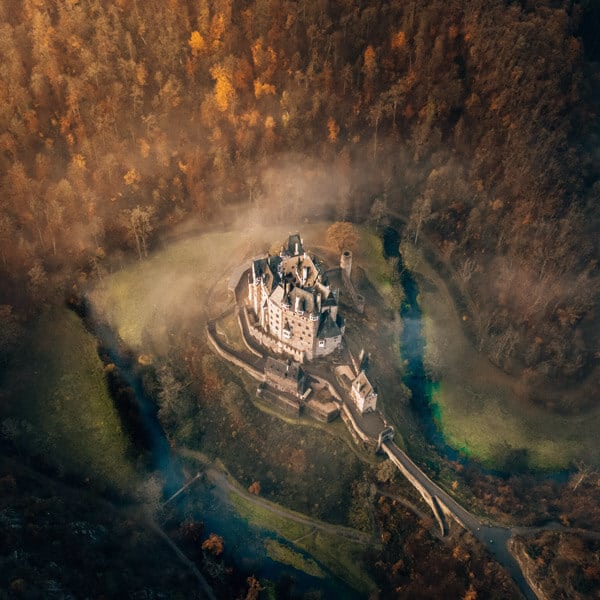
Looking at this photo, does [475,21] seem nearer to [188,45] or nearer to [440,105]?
[440,105]

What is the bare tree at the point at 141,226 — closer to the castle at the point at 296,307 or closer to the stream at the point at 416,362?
the castle at the point at 296,307

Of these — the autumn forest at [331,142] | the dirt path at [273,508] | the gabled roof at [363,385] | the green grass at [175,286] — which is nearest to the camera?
the dirt path at [273,508]

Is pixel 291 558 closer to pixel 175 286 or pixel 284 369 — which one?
pixel 284 369

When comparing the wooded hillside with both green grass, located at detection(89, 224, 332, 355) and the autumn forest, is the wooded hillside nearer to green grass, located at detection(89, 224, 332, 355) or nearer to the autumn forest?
the autumn forest

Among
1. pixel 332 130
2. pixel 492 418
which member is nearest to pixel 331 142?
pixel 332 130

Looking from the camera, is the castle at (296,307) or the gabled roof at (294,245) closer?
the castle at (296,307)

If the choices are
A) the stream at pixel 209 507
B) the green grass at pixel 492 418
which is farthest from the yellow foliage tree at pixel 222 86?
the green grass at pixel 492 418
